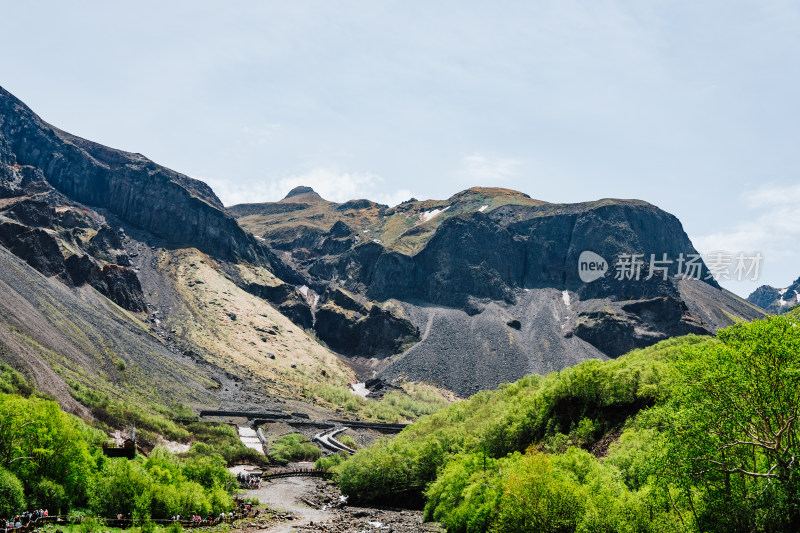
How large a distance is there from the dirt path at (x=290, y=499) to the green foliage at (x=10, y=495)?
21391mm

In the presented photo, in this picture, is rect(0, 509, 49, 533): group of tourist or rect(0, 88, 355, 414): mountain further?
rect(0, 88, 355, 414): mountain

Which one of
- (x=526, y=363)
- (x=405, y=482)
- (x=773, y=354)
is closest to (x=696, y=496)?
(x=773, y=354)

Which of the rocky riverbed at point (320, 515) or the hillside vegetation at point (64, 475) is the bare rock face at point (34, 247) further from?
the hillside vegetation at point (64, 475)

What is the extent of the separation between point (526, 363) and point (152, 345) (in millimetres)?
126785

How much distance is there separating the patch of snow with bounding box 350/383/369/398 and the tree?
160099mm

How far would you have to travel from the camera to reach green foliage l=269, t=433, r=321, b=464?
103863mm

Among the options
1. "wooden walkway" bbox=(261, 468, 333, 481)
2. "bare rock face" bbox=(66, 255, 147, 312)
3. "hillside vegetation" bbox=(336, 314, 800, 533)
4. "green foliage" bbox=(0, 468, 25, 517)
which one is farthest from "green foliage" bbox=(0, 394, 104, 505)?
"bare rock face" bbox=(66, 255, 147, 312)

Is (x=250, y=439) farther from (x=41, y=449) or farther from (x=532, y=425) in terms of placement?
(x=41, y=449)

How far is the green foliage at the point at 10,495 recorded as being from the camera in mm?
32562

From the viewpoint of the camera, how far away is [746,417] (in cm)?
2398

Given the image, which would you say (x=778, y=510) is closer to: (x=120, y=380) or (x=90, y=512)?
(x=90, y=512)

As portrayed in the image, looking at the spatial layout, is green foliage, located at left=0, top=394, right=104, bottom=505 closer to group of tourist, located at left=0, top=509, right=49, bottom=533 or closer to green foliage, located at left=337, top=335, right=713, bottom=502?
group of tourist, located at left=0, top=509, right=49, bottom=533

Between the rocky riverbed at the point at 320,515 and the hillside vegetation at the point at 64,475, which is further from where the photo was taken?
the rocky riverbed at the point at 320,515

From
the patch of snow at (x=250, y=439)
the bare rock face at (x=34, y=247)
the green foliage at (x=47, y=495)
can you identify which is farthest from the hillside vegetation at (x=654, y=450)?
the bare rock face at (x=34, y=247)
